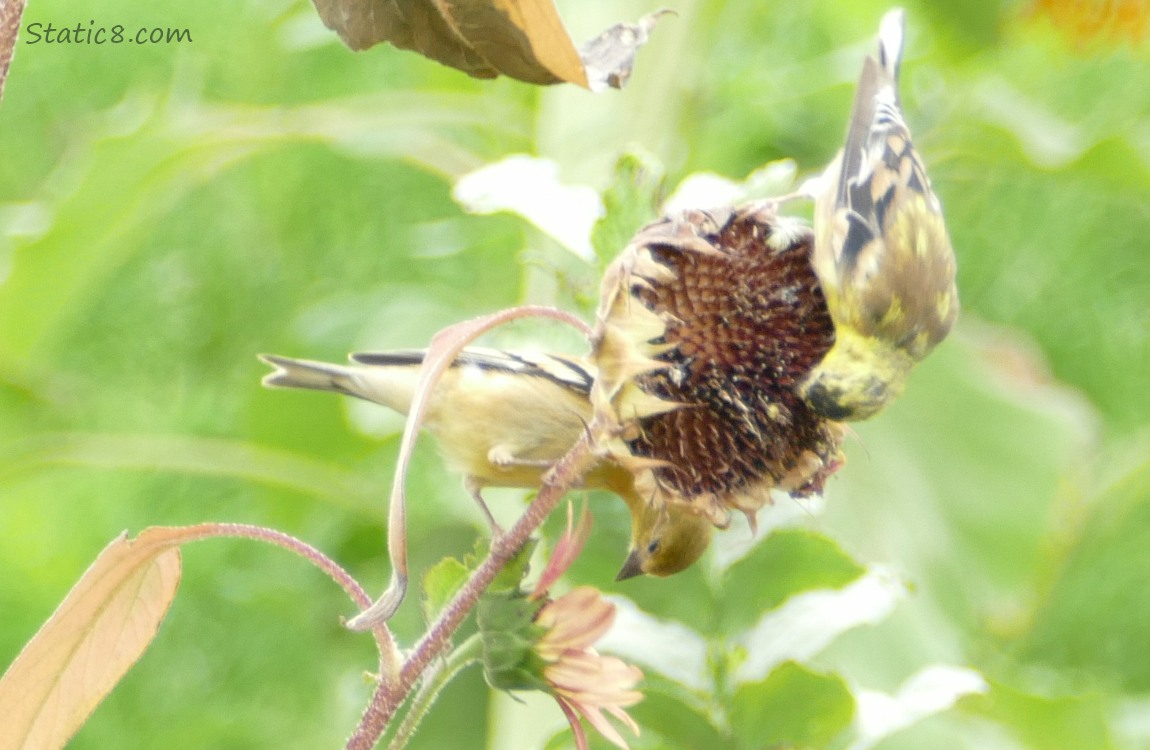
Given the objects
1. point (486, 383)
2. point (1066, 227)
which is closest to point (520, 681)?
point (486, 383)

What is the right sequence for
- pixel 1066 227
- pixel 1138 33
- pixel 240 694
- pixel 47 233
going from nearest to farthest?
1. pixel 47 233
2. pixel 1138 33
3. pixel 240 694
4. pixel 1066 227

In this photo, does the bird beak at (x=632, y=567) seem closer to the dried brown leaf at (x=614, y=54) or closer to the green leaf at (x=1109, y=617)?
the dried brown leaf at (x=614, y=54)

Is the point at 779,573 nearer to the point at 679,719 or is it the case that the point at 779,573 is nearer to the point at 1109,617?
the point at 679,719

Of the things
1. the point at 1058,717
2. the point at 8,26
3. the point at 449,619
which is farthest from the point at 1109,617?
the point at 8,26

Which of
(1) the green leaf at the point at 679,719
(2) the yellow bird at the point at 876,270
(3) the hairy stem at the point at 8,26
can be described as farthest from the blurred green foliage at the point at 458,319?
(3) the hairy stem at the point at 8,26

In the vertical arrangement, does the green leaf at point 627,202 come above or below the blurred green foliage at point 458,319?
above

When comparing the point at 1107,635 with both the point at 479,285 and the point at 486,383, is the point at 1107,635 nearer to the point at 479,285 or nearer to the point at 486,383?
the point at 479,285

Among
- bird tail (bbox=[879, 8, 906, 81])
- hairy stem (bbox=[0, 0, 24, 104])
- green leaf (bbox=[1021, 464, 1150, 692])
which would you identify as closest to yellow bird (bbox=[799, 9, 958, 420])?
bird tail (bbox=[879, 8, 906, 81])
